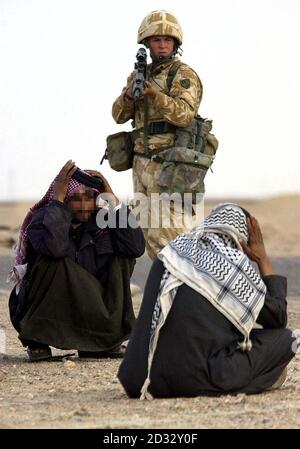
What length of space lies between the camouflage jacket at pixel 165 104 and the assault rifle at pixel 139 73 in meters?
0.12

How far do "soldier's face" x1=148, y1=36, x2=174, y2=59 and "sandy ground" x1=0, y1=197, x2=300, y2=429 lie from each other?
2229 mm

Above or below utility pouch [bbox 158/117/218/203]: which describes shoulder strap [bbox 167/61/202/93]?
→ above

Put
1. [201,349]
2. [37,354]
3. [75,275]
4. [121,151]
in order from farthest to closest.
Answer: [121,151]
[37,354]
[75,275]
[201,349]

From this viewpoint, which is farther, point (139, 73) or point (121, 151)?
point (121, 151)

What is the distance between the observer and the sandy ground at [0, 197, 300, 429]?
623 centimetres

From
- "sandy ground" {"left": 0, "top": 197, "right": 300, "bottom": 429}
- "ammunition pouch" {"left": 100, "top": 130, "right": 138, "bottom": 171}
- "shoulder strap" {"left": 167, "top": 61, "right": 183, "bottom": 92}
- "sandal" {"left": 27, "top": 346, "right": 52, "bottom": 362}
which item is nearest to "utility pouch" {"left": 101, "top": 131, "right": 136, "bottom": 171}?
"ammunition pouch" {"left": 100, "top": 130, "right": 138, "bottom": 171}

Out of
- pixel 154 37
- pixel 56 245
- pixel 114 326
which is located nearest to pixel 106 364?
pixel 114 326

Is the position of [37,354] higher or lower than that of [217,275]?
lower

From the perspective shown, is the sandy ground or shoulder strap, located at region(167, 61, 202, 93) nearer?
the sandy ground

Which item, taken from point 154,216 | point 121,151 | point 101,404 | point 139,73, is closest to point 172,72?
point 139,73

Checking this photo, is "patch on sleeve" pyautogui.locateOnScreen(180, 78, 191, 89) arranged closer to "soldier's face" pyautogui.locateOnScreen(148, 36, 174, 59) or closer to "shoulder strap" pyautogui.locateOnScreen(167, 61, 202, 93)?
"shoulder strap" pyautogui.locateOnScreen(167, 61, 202, 93)

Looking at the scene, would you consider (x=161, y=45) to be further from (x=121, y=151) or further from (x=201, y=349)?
(x=201, y=349)

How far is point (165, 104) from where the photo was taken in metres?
9.52

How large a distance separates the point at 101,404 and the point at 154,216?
9.85ft
